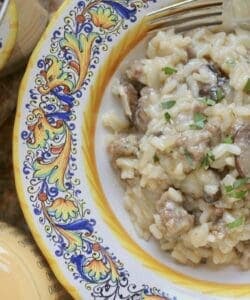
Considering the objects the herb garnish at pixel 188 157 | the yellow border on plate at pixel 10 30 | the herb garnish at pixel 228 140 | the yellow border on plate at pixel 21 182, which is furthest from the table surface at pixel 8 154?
the herb garnish at pixel 228 140

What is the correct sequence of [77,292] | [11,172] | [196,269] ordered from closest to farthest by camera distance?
1. [77,292]
2. [196,269]
3. [11,172]

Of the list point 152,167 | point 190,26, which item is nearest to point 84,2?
point 190,26

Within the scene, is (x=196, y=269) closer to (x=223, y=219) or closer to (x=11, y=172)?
(x=223, y=219)

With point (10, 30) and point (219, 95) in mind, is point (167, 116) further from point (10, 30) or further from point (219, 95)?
point (10, 30)

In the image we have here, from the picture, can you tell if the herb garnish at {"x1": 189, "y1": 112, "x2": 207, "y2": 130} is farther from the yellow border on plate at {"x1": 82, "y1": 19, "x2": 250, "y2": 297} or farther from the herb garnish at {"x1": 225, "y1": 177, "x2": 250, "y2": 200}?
the yellow border on plate at {"x1": 82, "y1": 19, "x2": 250, "y2": 297}

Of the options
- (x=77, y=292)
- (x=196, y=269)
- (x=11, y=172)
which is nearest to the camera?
(x=77, y=292)

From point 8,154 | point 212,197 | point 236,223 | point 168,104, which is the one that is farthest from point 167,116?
point 8,154
